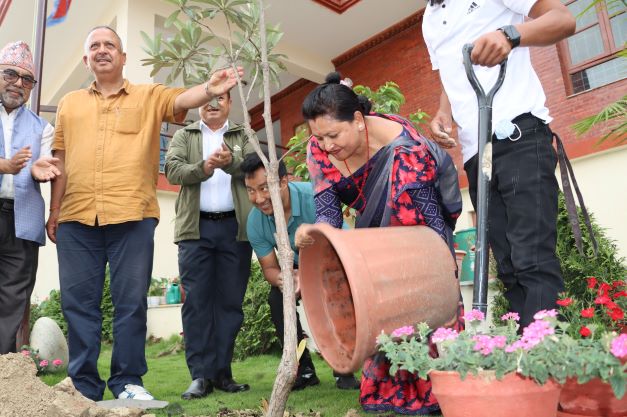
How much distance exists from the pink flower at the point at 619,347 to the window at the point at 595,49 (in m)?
6.28

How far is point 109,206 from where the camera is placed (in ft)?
8.75

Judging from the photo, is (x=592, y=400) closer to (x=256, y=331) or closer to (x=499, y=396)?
(x=499, y=396)

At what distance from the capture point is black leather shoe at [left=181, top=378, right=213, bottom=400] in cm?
287

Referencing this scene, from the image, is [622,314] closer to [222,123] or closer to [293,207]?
[293,207]

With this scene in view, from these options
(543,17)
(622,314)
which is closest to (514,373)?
(543,17)

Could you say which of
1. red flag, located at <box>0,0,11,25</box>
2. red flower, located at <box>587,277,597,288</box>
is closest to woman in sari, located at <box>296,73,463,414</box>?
red flower, located at <box>587,277,597,288</box>

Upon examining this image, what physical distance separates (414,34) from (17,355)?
26.7 ft

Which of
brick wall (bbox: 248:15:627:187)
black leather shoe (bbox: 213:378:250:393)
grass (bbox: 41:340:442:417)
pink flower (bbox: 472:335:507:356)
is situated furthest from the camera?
brick wall (bbox: 248:15:627:187)

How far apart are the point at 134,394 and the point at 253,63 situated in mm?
1632

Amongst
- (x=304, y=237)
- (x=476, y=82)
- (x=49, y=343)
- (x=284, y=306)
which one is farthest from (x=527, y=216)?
(x=49, y=343)

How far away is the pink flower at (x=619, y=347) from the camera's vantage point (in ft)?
3.52

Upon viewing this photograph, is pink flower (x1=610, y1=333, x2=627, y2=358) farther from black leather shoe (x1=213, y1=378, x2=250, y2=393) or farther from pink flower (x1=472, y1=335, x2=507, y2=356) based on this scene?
black leather shoe (x1=213, y1=378, x2=250, y2=393)

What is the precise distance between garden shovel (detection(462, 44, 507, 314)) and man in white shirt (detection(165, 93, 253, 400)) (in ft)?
5.79

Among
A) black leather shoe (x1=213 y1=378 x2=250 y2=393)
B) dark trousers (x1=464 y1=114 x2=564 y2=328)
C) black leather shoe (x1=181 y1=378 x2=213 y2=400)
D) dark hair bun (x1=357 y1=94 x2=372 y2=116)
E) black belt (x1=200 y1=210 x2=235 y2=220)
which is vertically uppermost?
dark hair bun (x1=357 y1=94 x2=372 y2=116)
